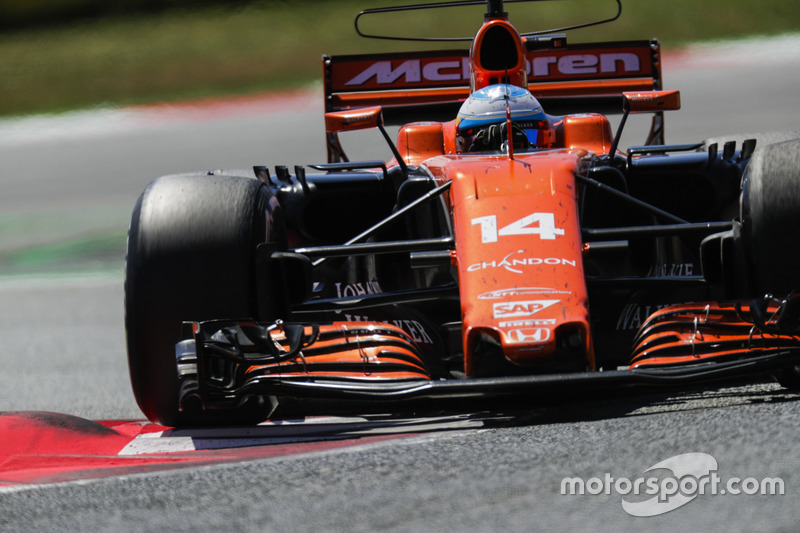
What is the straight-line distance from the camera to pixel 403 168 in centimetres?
469

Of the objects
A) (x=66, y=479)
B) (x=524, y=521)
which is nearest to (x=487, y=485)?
(x=524, y=521)

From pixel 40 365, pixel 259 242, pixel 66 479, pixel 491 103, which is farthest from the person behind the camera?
pixel 40 365

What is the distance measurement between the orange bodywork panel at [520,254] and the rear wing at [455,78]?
2569 mm

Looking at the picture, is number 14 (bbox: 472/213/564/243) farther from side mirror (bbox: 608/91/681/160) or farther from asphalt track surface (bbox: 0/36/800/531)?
side mirror (bbox: 608/91/681/160)

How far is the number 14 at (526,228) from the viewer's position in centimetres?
373

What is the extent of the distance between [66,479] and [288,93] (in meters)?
11.6

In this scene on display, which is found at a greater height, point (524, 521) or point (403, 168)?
point (403, 168)

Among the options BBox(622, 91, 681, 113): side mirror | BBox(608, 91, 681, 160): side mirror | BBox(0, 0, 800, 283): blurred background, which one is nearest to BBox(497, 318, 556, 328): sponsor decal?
BBox(608, 91, 681, 160): side mirror

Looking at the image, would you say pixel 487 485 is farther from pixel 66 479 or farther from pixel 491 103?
pixel 491 103

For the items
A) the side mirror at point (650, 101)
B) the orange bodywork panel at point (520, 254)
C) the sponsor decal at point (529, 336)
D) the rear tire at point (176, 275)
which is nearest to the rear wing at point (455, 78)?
the side mirror at point (650, 101)

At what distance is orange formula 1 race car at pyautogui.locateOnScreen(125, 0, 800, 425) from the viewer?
11.2 feet

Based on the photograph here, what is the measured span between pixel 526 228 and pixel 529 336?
0.51m

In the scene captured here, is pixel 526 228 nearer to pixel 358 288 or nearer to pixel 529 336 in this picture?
pixel 529 336

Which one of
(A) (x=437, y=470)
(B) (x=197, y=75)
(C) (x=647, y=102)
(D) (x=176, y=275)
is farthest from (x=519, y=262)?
(B) (x=197, y=75)
